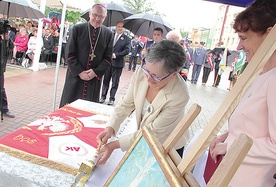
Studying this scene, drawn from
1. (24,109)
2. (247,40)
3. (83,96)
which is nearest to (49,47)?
(24,109)

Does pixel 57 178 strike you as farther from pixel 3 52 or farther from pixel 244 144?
pixel 3 52

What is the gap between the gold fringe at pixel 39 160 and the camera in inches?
50.4

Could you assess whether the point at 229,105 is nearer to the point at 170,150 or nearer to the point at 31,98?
the point at 170,150

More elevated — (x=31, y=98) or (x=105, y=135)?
(x=105, y=135)

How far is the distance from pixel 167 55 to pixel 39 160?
85 cm

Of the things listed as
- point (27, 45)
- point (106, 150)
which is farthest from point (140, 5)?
point (106, 150)

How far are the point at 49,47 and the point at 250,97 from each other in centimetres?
985

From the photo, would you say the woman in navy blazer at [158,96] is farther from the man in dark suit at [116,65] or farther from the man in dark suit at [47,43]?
the man in dark suit at [47,43]

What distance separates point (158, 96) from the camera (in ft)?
4.64

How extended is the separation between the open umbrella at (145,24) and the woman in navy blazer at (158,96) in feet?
14.5

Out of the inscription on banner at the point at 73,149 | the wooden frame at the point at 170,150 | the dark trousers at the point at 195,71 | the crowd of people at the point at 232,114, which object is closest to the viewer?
the wooden frame at the point at 170,150

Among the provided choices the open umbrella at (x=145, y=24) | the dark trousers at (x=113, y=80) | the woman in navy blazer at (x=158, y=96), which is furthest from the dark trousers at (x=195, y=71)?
the woman in navy blazer at (x=158, y=96)

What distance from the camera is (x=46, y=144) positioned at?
1.49 metres

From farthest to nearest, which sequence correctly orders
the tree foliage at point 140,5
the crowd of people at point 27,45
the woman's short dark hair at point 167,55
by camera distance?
the tree foliage at point 140,5 < the crowd of people at point 27,45 < the woman's short dark hair at point 167,55
